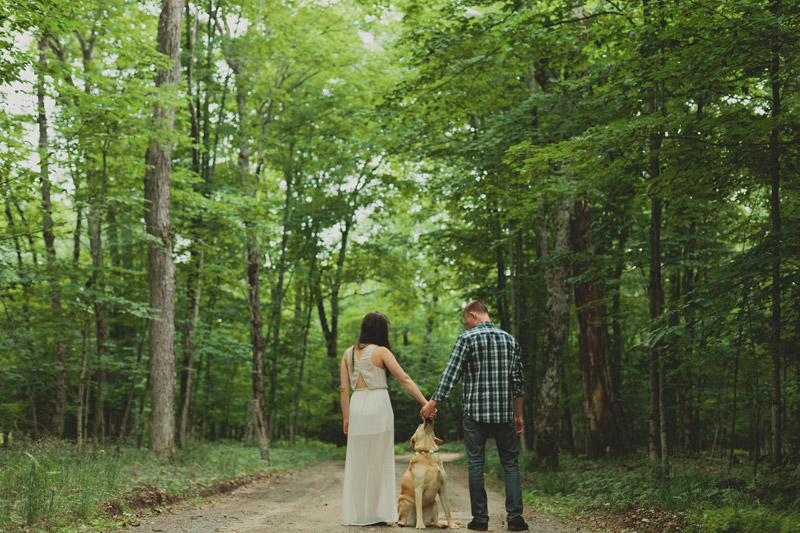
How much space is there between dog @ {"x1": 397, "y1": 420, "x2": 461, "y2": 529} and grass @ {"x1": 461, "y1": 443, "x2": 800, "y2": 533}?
2.17 m

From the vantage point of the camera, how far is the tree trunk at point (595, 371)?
12930 millimetres

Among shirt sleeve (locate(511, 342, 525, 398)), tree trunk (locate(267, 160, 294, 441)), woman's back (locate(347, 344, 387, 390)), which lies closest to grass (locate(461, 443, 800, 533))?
shirt sleeve (locate(511, 342, 525, 398))

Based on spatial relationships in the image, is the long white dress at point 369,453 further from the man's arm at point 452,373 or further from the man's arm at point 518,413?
the man's arm at point 518,413

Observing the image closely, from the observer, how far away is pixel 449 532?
5473mm

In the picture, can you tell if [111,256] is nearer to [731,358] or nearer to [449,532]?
[449,532]

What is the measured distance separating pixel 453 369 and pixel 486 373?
1.14ft

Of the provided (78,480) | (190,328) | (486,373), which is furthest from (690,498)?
(190,328)

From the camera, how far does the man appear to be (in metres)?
5.86

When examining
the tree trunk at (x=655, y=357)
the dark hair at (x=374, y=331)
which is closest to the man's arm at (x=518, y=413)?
the dark hair at (x=374, y=331)

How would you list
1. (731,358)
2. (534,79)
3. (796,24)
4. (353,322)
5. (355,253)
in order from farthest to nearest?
(353,322) < (355,253) < (534,79) < (731,358) < (796,24)

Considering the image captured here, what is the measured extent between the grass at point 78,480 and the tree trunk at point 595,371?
25.6 ft

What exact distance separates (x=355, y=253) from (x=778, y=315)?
21191mm

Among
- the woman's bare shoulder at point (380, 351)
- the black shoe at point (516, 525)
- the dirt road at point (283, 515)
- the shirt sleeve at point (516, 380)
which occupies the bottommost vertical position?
the dirt road at point (283, 515)

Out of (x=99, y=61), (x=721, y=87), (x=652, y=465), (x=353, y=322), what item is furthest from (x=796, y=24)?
(x=353, y=322)
